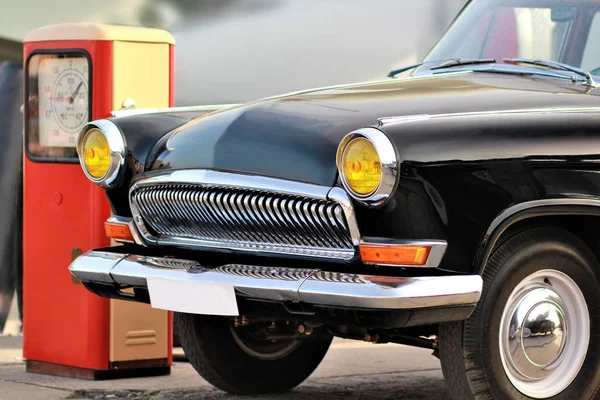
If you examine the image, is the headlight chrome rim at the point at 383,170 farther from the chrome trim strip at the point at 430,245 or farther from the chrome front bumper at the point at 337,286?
the chrome front bumper at the point at 337,286

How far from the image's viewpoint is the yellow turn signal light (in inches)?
186

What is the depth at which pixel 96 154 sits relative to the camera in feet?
15.6

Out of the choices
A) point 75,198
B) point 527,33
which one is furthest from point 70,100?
point 527,33

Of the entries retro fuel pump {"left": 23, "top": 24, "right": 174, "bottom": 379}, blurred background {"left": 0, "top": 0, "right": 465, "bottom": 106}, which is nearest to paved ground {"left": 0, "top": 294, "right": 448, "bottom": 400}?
retro fuel pump {"left": 23, "top": 24, "right": 174, "bottom": 379}

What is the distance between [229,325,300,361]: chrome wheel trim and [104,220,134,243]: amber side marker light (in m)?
0.61

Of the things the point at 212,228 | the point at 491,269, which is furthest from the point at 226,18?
the point at 491,269

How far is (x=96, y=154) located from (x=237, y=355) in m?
1.01

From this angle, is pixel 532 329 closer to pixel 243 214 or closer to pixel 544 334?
pixel 544 334

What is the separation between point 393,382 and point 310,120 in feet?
6.12

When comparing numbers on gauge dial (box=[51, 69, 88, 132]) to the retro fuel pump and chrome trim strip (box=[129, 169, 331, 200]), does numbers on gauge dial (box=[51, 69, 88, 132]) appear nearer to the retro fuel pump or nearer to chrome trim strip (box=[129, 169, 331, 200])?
the retro fuel pump

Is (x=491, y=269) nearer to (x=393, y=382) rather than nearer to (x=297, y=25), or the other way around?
(x=393, y=382)

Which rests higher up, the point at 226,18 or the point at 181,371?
the point at 226,18

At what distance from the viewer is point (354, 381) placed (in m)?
5.63

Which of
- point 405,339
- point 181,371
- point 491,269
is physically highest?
point 491,269
